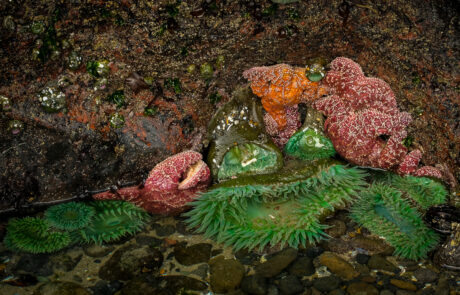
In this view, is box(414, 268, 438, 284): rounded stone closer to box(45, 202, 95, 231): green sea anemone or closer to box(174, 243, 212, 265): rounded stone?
box(174, 243, 212, 265): rounded stone

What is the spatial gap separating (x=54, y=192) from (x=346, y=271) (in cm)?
307

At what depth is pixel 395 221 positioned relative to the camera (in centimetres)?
372

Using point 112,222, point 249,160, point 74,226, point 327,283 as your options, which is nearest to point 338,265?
point 327,283

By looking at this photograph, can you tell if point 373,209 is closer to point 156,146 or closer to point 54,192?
point 156,146

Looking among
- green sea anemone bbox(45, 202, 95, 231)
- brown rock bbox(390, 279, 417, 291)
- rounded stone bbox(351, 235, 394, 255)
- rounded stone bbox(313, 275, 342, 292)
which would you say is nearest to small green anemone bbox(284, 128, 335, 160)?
rounded stone bbox(351, 235, 394, 255)

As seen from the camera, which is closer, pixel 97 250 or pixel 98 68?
pixel 97 250

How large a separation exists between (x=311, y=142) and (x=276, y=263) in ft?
4.60

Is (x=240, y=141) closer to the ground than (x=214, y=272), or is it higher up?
higher up

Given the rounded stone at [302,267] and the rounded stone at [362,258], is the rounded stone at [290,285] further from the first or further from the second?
the rounded stone at [362,258]

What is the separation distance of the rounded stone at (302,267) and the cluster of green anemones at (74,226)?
160 cm

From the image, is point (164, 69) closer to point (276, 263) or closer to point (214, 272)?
point (214, 272)

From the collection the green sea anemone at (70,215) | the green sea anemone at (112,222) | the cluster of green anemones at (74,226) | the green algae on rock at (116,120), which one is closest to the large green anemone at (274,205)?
the green sea anemone at (112,222)

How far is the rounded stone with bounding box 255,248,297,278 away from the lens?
11.3 ft

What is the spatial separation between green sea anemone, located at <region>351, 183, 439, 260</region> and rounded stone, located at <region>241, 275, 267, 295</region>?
4.12 feet
